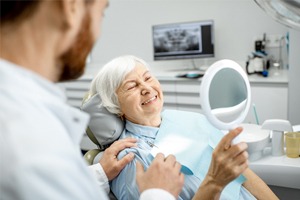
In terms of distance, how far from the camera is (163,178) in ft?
3.14

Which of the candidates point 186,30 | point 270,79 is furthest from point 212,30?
point 270,79

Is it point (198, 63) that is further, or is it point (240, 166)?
point (198, 63)

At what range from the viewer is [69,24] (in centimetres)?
62

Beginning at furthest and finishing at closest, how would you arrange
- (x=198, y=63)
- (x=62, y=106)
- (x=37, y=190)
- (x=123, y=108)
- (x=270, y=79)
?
(x=198, y=63), (x=270, y=79), (x=123, y=108), (x=62, y=106), (x=37, y=190)

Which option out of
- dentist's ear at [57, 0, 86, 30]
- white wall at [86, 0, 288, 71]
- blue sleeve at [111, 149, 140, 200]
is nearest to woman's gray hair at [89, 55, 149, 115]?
blue sleeve at [111, 149, 140, 200]

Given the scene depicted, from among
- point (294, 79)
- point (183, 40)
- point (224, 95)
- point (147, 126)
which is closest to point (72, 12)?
point (224, 95)

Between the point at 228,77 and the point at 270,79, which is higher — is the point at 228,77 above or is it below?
above

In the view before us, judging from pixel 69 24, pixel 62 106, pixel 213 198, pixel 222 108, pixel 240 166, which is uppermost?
pixel 69 24

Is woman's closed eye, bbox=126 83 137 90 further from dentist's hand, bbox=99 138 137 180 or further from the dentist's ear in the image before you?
the dentist's ear

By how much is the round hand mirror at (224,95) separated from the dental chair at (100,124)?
570mm

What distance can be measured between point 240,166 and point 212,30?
8.64ft

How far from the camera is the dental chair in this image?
4.92 feet

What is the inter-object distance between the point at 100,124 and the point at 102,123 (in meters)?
0.01

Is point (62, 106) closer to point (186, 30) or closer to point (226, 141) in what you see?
point (226, 141)
